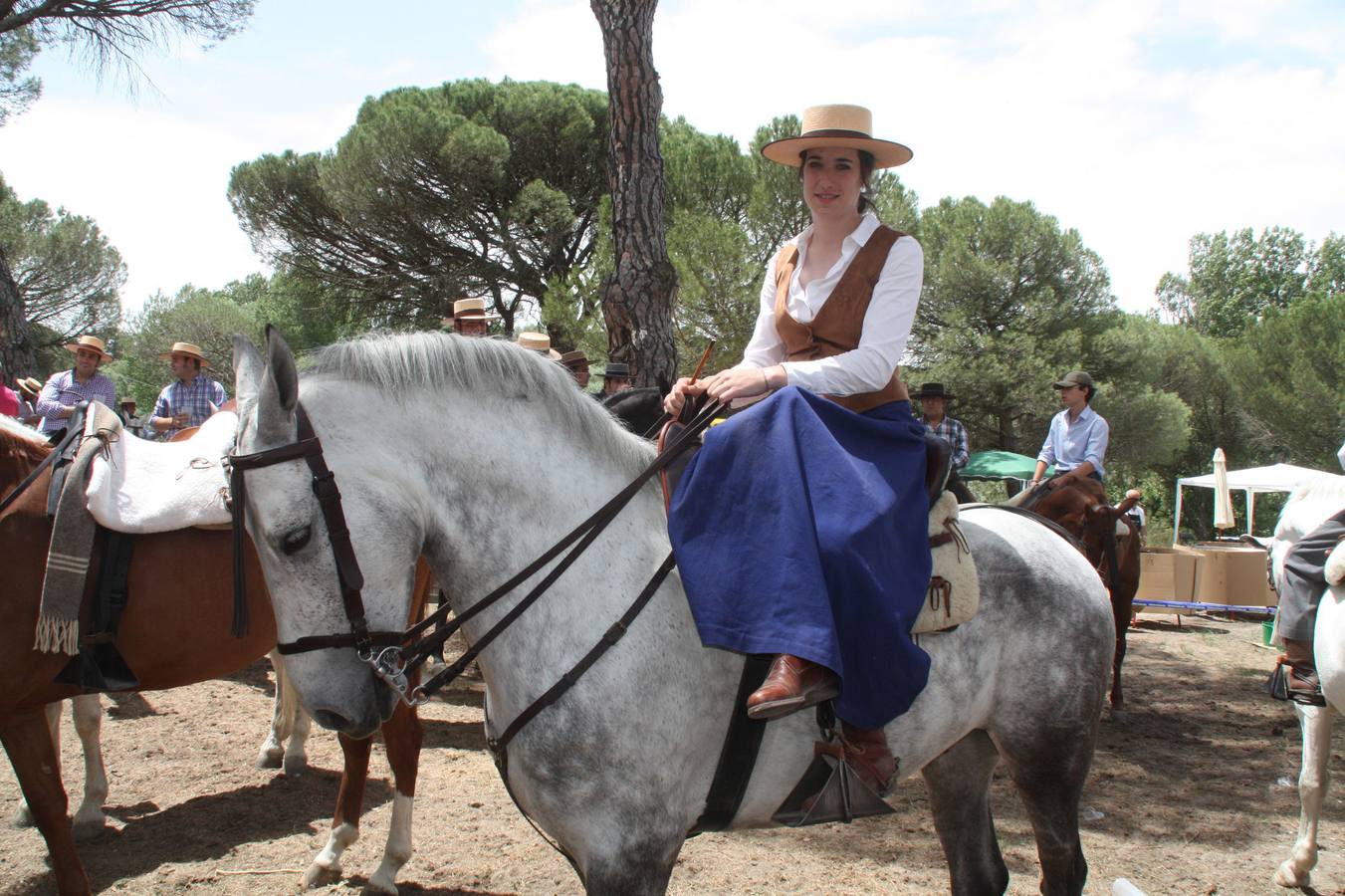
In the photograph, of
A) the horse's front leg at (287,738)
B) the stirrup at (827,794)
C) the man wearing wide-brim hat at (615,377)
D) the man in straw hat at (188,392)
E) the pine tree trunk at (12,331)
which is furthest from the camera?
the pine tree trunk at (12,331)

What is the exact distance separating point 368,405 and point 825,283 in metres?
1.30

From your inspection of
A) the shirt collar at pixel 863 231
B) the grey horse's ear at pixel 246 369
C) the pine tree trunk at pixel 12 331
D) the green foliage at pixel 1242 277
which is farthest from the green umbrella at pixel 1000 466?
the green foliage at pixel 1242 277

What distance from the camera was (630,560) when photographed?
2.14m

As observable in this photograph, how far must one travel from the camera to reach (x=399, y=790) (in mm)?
3859

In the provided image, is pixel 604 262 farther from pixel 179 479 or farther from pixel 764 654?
pixel 764 654

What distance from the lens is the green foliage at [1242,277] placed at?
182ft

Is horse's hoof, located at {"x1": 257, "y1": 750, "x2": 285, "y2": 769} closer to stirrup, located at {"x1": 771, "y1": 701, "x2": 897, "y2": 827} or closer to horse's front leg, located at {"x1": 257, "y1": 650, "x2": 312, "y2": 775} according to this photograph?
horse's front leg, located at {"x1": 257, "y1": 650, "x2": 312, "y2": 775}

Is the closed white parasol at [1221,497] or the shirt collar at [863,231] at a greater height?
the shirt collar at [863,231]

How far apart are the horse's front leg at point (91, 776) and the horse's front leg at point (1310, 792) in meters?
5.72

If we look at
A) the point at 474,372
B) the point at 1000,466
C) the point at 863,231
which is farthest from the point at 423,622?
the point at 1000,466

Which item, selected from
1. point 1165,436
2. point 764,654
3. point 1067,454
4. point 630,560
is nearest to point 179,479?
point 630,560

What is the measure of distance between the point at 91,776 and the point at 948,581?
443cm

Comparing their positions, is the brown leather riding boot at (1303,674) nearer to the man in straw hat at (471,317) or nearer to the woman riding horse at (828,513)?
the woman riding horse at (828,513)

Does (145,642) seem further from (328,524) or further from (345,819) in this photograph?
(328,524)
